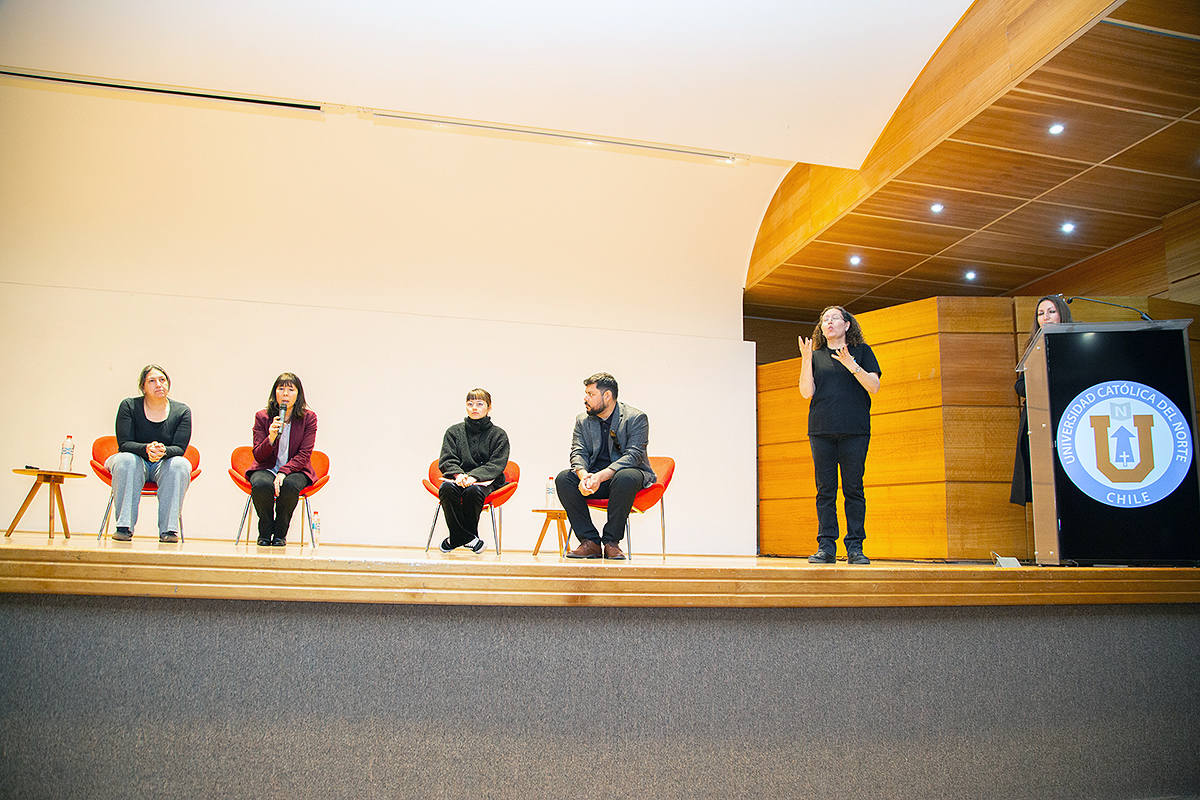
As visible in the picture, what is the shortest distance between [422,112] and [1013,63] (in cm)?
395

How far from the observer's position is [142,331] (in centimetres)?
645

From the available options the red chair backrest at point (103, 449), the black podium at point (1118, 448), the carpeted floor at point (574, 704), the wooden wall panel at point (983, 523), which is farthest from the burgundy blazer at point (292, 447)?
the wooden wall panel at point (983, 523)

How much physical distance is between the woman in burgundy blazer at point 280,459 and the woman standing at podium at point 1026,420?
13.2 feet

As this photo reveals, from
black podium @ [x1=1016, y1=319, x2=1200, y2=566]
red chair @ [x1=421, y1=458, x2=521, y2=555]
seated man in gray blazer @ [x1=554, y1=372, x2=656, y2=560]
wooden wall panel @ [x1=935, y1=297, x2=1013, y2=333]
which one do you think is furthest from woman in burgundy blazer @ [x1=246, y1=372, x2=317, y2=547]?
wooden wall panel @ [x1=935, y1=297, x2=1013, y2=333]

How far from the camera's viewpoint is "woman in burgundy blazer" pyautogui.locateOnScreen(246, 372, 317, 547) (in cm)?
438

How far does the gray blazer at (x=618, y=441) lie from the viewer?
13.7ft

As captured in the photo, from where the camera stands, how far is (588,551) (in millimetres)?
3893

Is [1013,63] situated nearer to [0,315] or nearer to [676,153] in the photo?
[676,153]

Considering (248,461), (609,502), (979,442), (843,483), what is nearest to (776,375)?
(979,442)

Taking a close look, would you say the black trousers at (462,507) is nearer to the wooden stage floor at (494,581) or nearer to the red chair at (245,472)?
the red chair at (245,472)

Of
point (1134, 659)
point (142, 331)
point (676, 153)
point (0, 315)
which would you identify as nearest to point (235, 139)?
point (142, 331)

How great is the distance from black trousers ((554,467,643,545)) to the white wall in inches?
113

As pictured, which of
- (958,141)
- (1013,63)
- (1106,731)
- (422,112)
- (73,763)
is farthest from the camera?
(422,112)

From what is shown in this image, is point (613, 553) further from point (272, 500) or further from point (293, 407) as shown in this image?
point (293, 407)
